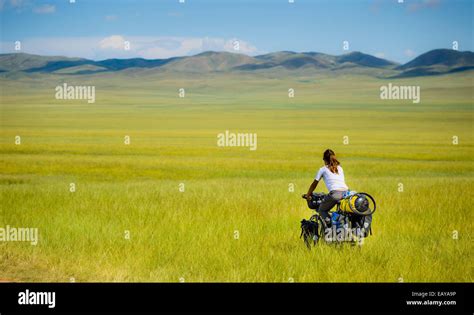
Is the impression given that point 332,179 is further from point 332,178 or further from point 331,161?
point 331,161

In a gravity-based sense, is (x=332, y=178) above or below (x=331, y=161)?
below

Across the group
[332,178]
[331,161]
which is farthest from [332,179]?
[331,161]

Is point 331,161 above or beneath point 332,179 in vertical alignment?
above

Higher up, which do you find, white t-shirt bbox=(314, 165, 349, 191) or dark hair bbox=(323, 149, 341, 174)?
dark hair bbox=(323, 149, 341, 174)

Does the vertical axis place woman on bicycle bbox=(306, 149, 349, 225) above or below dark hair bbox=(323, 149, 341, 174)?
below

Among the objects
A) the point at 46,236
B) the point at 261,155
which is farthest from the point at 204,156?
the point at 46,236

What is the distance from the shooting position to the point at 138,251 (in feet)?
37.7

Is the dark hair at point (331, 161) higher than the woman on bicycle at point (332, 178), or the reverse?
the dark hair at point (331, 161)

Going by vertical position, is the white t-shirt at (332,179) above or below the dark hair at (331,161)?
below
